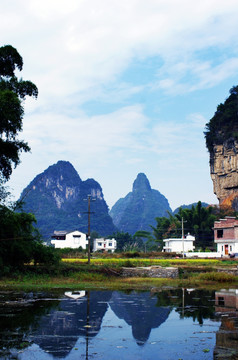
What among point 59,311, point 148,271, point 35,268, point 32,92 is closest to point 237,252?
point 148,271

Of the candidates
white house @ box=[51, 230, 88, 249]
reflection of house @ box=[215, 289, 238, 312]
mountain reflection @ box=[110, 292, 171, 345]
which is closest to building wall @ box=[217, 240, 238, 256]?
white house @ box=[51, 230, 88, 249]

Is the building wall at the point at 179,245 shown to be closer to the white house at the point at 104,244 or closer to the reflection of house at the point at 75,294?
the white house at the point at 104,244

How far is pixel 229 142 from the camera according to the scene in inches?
4427

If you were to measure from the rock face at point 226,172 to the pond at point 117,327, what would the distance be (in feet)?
301

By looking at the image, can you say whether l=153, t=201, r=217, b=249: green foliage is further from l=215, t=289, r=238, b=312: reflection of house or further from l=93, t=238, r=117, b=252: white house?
l=215, t=289, r=238, b=312: reflection of house

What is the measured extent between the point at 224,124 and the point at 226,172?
14406 millimetres

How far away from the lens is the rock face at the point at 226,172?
110m

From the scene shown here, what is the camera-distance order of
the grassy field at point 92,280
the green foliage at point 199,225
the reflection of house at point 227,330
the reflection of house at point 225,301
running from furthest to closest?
the green foliage at point 199,225 → the grassy field at point 92,280 → the reflection of house at point 225,301 → the reflection of house at point 227,330

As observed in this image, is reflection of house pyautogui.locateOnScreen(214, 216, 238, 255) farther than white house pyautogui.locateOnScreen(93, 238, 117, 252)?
No

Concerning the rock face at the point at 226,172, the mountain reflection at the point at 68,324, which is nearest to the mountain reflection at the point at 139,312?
the mountain reflection at the point at 68,324

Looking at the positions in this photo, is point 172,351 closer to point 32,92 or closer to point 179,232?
point 32,92

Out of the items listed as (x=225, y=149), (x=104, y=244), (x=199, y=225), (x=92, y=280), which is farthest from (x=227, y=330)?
(x=225, y=149)

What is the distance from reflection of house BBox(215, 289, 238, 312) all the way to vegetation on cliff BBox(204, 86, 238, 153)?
3662 inches

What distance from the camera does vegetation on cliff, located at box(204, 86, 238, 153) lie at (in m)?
113
